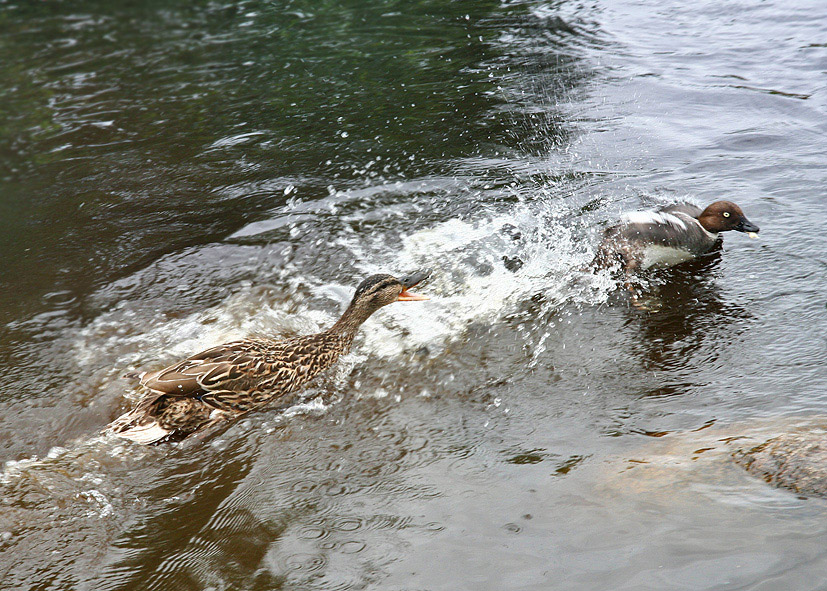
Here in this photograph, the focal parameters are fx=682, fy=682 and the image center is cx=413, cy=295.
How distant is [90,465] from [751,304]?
4563mm

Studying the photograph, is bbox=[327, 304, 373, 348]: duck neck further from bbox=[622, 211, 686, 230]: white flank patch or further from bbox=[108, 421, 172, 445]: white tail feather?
bbox=[622, 211, 686, 230]: white flank patch

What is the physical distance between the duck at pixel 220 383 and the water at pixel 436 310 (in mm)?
138

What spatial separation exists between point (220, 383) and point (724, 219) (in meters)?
4.09

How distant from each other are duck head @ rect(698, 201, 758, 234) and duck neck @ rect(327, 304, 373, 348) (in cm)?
289

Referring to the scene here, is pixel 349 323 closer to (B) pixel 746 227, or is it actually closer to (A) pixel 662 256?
(A) pixel 662 256

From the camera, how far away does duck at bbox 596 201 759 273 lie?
539cm

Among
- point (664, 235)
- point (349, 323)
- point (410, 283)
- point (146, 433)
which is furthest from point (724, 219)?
point (146, 433)

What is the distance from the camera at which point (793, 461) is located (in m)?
3.39

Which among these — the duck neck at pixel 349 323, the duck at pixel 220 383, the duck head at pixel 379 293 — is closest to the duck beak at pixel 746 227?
the duck head at pixel 379 293

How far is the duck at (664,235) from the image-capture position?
539 cm

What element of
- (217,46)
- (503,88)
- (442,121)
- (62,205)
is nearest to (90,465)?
(62,205)

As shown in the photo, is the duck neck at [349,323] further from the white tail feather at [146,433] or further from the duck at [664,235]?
the duck at [664,235]

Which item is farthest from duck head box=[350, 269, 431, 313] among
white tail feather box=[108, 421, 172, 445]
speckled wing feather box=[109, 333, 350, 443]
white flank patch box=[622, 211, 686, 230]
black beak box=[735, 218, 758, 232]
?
black beak box=[735, 218, 758, 232]

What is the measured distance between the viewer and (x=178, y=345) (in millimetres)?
5164
